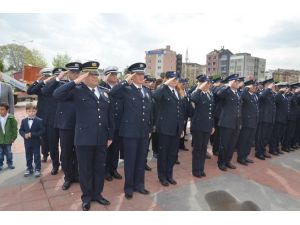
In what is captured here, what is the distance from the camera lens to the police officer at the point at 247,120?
643 cm

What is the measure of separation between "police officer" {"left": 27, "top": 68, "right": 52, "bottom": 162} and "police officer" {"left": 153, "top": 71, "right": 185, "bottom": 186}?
211 centimetres

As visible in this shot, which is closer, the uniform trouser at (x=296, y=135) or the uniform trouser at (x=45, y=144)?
the uniform trouser at (x=45, y=144)

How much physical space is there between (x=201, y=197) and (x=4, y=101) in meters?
4.21

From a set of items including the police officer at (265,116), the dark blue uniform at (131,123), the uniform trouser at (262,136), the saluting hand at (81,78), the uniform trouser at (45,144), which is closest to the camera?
the saluting hand at (81,78)

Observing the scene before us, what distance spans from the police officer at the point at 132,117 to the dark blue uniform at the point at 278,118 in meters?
4.46

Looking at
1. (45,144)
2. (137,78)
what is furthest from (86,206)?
(45,144)

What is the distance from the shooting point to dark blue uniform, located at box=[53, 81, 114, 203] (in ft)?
12.4

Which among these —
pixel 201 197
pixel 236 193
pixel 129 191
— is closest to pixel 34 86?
pixel 129 191

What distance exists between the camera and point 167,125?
4.88 meters

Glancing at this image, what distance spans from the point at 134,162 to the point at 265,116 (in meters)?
4.10

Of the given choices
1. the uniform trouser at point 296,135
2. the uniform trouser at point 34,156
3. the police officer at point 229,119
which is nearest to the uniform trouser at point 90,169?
the uniform trouser at point 34,156

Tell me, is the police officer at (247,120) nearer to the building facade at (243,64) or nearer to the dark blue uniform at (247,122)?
the dark blue uniform at (247,122)

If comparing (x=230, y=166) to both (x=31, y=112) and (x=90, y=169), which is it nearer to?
(x=90, y=169)

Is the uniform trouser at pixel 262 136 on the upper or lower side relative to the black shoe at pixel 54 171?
upper
